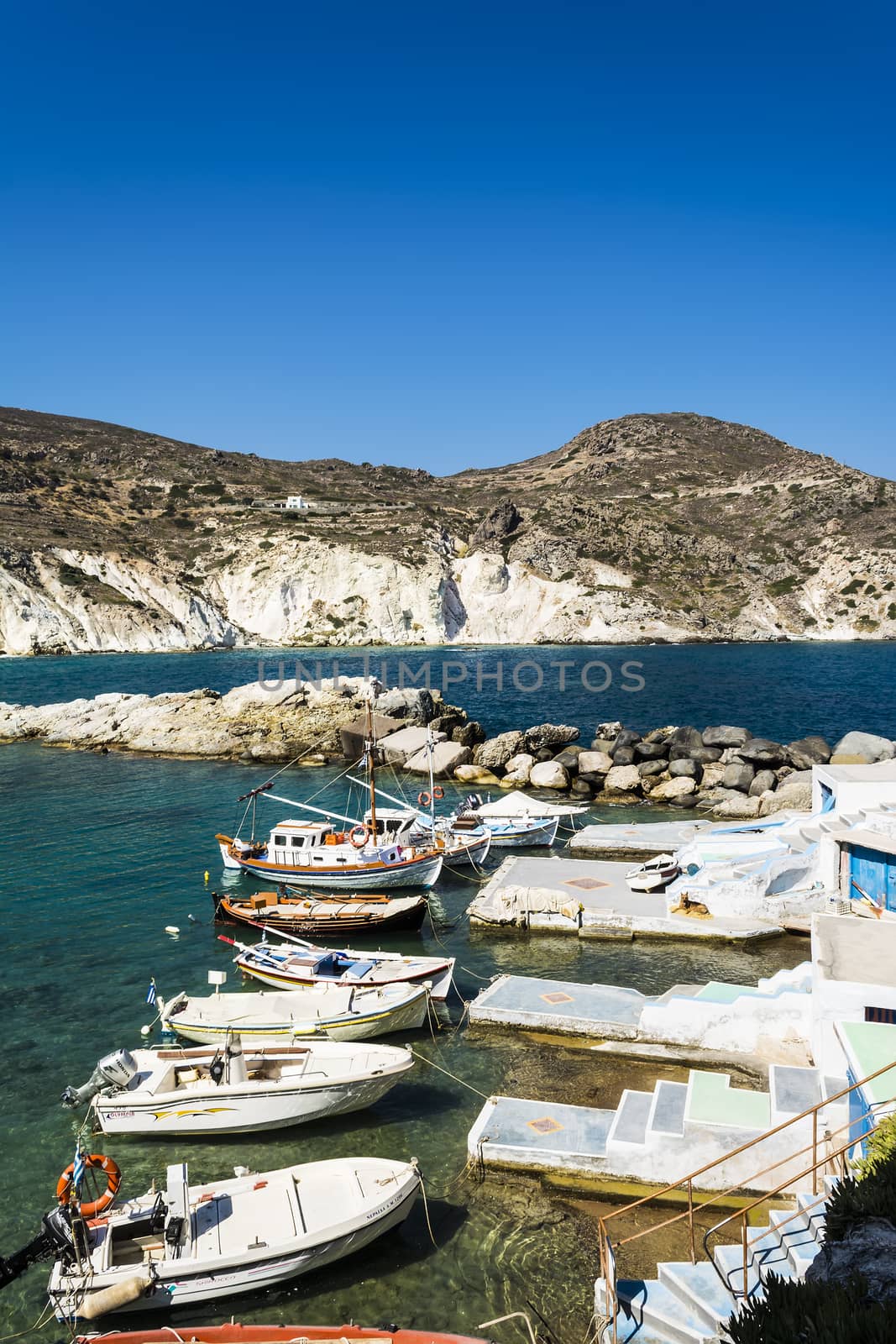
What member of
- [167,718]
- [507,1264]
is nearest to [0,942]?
[507,1264]

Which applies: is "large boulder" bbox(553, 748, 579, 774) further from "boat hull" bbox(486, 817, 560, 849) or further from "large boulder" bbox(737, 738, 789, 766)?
"boat hull" bbox(486, 817, 560, 849)

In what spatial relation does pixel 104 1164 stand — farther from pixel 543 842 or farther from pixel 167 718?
pixel 167 718

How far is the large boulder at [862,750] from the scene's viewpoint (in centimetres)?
3869

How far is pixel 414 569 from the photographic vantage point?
137500 millimetres

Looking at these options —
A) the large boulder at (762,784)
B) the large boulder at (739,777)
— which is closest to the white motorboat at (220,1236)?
the large boulder at (762,784)

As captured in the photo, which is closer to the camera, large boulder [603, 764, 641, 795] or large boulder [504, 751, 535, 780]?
large boulder [603, 764, 641, 795]

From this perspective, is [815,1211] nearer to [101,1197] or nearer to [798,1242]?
[798,1242]

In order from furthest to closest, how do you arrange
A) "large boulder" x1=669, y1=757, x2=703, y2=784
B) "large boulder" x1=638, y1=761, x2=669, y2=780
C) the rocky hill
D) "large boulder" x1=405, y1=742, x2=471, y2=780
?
the rocky hill < "large boulder" x1=405, y1=742, x2=471, y2=780 < "large boulder" x1=638, y1=761, x2=669, y2=780 < "large boulder" x1=669, y1=757, x2=703, y2=784

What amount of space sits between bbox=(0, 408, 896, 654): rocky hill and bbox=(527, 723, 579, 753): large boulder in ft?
291

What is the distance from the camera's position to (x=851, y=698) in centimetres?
7112

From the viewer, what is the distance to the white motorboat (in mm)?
10906

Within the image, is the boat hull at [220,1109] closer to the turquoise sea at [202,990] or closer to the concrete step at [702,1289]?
the turquoise sea at [202,990]

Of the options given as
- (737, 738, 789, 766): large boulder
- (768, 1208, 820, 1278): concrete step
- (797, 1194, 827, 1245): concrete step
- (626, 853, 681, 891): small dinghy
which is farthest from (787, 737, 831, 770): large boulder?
(768, 1208, 820, 1278): concrete step

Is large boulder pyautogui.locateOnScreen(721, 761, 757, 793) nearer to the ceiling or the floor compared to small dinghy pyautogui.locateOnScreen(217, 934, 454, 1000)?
nearer to the ceiling
